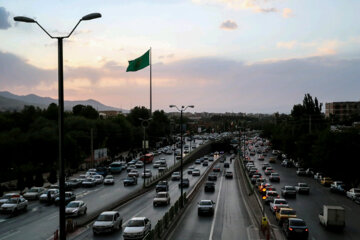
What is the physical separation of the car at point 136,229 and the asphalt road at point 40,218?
17.3ft

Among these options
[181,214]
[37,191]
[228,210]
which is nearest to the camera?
[181,214]

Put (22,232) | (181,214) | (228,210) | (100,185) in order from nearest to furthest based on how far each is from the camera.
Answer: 1. (22,232)
2. (181,214)
3. (228,210)
4. (100,185)

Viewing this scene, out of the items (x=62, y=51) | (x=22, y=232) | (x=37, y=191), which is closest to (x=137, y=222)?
(x=22, y=232)

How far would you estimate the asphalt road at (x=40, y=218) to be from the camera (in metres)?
23.7

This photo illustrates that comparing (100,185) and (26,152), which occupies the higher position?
(26,152)

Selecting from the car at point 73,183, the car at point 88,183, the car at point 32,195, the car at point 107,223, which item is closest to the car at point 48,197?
the car at point 32,195

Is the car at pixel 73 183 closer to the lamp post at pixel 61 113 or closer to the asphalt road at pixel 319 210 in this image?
the asphalt road at pixel 319 210

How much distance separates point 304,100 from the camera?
311ft

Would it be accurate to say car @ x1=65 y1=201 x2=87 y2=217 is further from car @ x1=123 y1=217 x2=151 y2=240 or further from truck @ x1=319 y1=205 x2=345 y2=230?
truck @ x1=319 y1=205 x2=345 y2=230

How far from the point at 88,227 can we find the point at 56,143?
42659 mm

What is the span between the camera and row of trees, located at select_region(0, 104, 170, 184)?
5834 centimetres

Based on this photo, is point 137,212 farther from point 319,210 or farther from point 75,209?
point 319,210

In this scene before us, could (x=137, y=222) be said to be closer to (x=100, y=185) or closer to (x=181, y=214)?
(x=181, y=214)

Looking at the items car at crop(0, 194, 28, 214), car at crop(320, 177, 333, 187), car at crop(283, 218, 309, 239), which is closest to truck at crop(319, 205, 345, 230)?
car at crop(283, 218, 309, 239)
